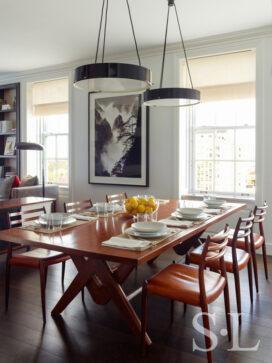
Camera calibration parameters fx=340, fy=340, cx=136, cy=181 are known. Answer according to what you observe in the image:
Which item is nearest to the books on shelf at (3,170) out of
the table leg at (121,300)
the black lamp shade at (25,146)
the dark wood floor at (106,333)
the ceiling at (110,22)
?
the black lamp shade at (25,146)

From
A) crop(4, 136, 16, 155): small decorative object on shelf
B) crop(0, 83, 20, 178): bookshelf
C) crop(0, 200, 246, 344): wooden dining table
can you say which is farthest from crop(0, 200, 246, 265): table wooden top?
crop(4, 136, 16, 155): small decorative object on shelf

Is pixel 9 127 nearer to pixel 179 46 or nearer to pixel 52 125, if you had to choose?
pixel 52 125

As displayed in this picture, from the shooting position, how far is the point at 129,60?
5316 mm

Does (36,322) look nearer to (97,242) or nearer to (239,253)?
(97,242)

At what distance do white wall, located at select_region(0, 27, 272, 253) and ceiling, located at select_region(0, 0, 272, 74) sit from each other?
177 mm

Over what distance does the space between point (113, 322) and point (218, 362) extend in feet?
2.74

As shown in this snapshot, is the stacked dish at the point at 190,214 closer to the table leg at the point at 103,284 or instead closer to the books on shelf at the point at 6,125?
the table leg at the point at 103,284

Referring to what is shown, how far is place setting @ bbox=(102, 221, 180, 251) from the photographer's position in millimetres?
1970

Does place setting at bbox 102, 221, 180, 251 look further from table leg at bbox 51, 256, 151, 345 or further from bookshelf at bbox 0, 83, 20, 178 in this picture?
bookshelf at bbox 0, 83, 20, 178

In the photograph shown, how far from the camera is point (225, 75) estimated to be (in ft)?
15.3

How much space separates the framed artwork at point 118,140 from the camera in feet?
17.0

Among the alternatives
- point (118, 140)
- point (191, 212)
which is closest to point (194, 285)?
point (191, 212)

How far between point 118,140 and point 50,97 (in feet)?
5.98

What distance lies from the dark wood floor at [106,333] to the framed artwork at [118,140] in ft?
8.34
